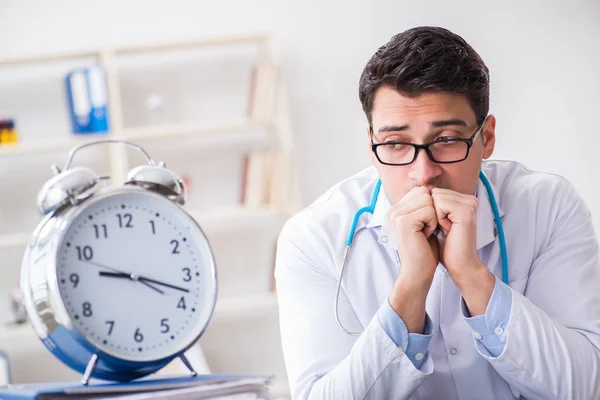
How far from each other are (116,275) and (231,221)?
299cm

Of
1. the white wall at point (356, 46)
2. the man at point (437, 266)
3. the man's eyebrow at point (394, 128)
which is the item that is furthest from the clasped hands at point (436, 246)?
the white wall at point (356, 46)

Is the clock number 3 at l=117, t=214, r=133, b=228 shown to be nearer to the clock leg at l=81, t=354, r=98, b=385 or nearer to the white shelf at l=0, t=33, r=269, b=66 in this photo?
the clock leg at l=81, t=354, r=98, b=385

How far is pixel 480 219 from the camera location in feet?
4.86

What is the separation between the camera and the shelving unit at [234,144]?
368 cm

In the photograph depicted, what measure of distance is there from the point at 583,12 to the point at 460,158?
3251 millimetres

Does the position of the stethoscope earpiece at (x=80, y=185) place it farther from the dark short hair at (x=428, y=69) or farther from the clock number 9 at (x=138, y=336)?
the dark short hair at (x=428, y=69)

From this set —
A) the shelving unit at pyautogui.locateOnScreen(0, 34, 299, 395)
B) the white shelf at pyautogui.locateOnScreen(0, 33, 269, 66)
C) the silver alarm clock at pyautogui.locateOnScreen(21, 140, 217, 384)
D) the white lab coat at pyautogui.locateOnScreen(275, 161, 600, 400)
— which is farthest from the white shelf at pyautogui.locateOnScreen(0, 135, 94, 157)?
the silver alarm clock at pyautogui.locateOnScreen(21, 140, 217, 384)

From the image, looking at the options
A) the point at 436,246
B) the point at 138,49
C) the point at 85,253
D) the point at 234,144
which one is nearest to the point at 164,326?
the point at 85,253

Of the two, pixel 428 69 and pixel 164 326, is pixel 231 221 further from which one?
pixel 164 326

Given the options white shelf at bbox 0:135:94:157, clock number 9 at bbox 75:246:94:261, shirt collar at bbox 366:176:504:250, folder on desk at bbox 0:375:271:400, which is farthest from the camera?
white shelf at bbox 0:135:94:157

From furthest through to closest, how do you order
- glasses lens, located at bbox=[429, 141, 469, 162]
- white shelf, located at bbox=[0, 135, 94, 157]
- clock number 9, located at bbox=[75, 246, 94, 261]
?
white shelf, located at bbox=[0, 135, 94, 157] → glasses lens, located at bbox=[429, 141, 469, 162] → clock number 9, located at bbox=[75, 246, 94, 261]

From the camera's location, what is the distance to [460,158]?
136cm

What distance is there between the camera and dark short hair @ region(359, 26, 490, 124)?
4.47 ft

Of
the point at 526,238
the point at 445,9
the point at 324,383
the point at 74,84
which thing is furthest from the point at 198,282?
the point at 445,9
